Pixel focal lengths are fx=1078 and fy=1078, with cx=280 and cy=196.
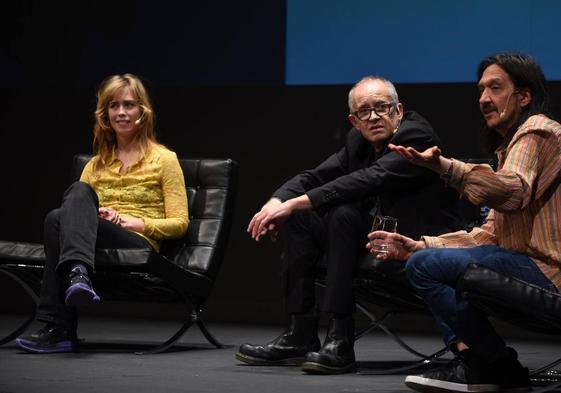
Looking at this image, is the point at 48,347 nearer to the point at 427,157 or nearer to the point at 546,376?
the point at 546,376

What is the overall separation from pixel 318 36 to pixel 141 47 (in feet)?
3.71

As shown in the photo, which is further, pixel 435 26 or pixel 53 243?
pixel 435 26

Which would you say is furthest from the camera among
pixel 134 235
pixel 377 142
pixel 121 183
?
pixel 121 183

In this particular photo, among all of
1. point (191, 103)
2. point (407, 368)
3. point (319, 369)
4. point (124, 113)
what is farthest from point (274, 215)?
point (191, 103)

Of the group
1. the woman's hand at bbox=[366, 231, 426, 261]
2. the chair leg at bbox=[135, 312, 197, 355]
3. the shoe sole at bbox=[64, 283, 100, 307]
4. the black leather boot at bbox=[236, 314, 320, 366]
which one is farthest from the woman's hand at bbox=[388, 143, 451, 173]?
the chair leg at bbox=[135, 312, 197, 355]

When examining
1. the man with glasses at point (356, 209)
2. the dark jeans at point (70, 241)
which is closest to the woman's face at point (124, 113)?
the dark jeans at point (70, 241)

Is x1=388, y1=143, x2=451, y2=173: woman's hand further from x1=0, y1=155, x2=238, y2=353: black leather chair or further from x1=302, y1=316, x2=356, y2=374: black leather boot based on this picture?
x1=0, y1=155, x2=238, y2=353: black leather chair

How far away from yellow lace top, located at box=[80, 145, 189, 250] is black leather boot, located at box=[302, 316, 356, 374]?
112 centimetres

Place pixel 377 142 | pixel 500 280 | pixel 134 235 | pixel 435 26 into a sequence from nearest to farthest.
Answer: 1. pixel 500 280
2. pixel 377 142
3. pixel 134 235
4. pixel 435 26

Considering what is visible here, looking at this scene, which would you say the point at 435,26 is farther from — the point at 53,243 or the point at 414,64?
the point at 53,243

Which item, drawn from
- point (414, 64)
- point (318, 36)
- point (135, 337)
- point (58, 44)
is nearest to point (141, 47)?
point (58, 44)

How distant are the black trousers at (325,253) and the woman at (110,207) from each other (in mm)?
670

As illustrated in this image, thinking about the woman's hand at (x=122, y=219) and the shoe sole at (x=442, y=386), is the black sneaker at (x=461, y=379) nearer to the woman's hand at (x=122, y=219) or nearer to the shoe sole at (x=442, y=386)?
the shoe sole at (x=442, y=386)

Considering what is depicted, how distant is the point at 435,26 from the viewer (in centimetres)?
562
